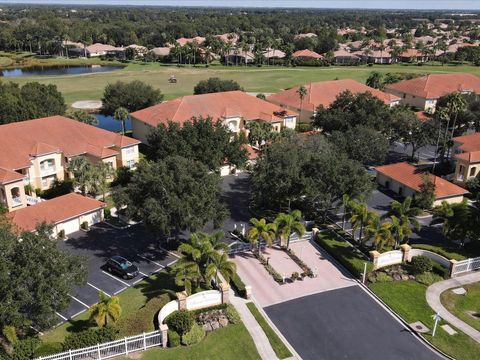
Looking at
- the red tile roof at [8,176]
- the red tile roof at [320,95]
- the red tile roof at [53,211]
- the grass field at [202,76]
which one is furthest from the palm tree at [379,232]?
the grass field at [202,76]

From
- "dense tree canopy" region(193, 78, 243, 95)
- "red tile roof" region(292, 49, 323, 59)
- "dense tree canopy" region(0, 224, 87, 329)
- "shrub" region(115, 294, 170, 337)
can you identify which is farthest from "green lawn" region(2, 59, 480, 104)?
"shrub" region(115, 294, 170, 337)

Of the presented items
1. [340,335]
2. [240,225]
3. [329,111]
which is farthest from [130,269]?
[329,111]

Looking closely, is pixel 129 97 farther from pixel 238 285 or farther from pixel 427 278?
pixel 427 278

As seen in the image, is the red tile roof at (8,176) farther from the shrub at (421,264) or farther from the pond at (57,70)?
the pond at (57,70)

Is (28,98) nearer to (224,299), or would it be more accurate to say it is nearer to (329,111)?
(329,111)

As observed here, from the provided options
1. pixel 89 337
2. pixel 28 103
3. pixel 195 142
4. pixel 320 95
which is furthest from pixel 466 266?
pixel 28 103
